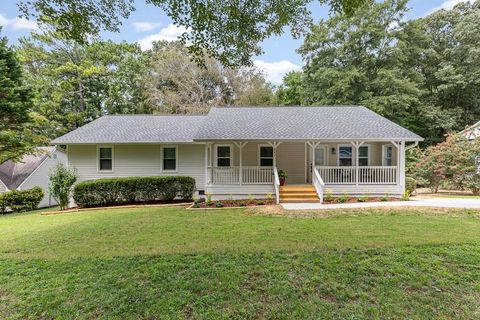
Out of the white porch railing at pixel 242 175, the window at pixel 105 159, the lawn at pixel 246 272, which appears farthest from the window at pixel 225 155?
the lawn at pixel 246 272

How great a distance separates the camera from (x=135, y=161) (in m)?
14.8

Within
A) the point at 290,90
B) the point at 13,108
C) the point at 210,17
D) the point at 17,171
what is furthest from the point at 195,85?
the point at 210,17

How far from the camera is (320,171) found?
1287cm

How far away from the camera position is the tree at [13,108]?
1331 centimetres

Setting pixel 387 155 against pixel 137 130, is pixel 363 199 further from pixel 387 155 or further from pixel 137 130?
pixel 137 130

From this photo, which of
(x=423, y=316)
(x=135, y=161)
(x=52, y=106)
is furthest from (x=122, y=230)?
(x=52, y=106)

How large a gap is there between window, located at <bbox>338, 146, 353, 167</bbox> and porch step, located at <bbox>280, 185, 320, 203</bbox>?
2825mm

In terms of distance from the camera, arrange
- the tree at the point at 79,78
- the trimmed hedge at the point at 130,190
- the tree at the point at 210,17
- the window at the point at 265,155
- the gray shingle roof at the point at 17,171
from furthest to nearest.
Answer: the tree at the point at 79,78
the gray shingle roof at the point at 17,171
the window at the point at 265,155
the trimmed hedge at the point at 130,190
the tree at the point at 210,17

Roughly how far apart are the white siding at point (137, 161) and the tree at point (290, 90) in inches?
753

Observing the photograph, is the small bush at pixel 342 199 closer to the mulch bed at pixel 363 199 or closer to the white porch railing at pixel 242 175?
the mulch bed at pixel 363 199

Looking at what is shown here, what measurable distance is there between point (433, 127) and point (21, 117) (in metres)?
27.8

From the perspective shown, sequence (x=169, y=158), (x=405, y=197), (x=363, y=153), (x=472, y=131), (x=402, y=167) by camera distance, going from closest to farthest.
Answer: (x=405, y=197), (x=402, y=167), (x=363, y=153), (x=169, y=158), (x=472, y=131)

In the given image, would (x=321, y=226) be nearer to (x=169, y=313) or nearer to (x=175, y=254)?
(x=175, y=254)

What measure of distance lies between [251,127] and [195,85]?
16.8 m
